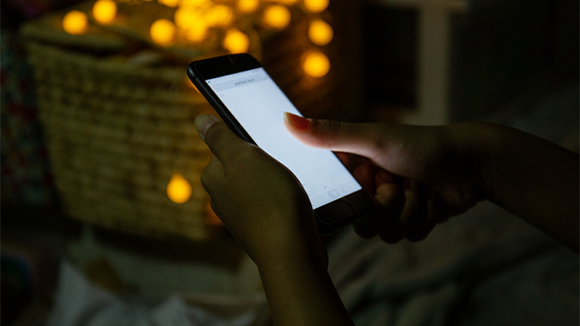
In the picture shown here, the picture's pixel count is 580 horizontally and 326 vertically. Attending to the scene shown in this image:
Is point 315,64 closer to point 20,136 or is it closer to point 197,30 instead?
point 197,30

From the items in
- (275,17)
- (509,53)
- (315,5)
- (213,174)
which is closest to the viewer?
(213,174)

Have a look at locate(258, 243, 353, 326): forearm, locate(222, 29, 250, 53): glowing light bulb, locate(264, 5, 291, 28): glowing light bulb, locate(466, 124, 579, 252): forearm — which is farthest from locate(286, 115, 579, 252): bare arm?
locate(264, 5, 291, 28): glowing light bulb

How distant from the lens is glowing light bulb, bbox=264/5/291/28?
1.01 meters

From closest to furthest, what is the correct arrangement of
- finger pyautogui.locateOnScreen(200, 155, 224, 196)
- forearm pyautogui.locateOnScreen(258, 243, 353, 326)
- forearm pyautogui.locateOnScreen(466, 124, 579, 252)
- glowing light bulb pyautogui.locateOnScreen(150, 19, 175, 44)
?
1. forearm pyautogui.locateOnScreen(258, 243, 353, 326)
2. finger pyautogui.locateOnScreen(200, 155, 224, 196)
3. forearm pyautogui.locateOnScreen(466, 124, 579, 252)
4. glowing light bulb pyautogui.locateOnScreen(150, 19, 175, 44)

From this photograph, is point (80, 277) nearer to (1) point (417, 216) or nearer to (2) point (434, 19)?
(1) point (417, 216)

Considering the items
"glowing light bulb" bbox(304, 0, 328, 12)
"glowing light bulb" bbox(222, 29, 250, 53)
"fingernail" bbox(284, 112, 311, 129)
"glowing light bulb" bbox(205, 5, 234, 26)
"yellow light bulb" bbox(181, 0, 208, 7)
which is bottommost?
"glowing light bulb" bbox(304, 0, 328, 12)

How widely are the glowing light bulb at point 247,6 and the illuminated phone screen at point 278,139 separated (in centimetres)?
48

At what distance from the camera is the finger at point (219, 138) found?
47 centimetres

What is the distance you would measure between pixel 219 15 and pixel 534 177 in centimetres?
66

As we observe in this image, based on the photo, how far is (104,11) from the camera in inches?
38.5

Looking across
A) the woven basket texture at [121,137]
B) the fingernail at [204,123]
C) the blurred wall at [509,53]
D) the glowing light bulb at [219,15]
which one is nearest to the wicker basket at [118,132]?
the woven basket texture at [121,137]

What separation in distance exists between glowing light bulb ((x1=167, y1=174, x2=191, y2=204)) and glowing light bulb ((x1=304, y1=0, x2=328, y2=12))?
1.66ft

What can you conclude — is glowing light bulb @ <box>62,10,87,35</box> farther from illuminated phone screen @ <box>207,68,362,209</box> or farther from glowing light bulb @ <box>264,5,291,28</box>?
illuminated phone screen @ <box>207,68,362,209</box>

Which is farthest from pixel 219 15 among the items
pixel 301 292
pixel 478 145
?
pixel 301 292
